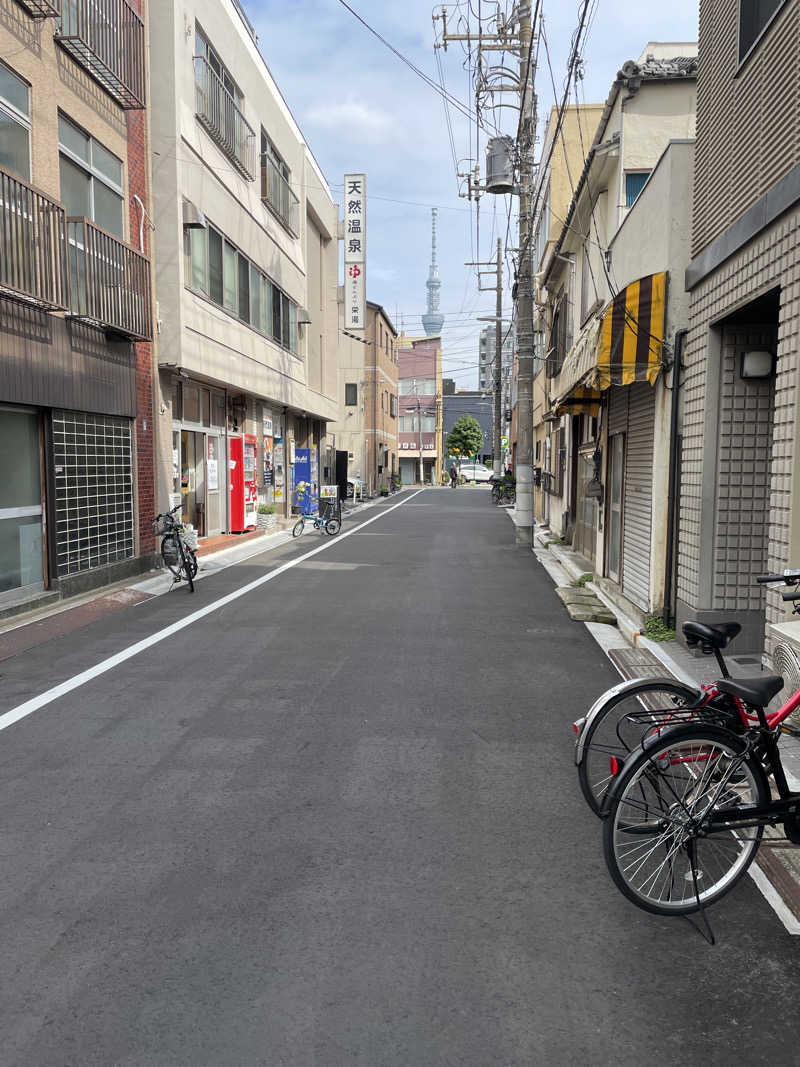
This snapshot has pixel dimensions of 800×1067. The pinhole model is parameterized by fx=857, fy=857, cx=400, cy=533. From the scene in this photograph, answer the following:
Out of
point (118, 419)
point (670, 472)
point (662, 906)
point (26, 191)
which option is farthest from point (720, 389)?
point (118, 419)

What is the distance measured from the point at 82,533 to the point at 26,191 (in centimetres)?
438

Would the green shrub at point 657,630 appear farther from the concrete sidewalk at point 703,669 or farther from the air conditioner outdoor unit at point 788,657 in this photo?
the air conditioner outdoor unit at point 788,657

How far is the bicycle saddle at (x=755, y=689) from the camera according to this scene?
3414mm

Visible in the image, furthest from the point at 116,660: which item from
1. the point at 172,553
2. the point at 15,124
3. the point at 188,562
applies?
the point at 15,124

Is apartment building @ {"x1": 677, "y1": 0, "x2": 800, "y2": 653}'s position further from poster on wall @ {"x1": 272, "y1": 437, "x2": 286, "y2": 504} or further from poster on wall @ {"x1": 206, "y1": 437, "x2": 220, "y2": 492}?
poster on wall @ {"x1": 272, "y1": 437, "x2": 286, "y2": 504}

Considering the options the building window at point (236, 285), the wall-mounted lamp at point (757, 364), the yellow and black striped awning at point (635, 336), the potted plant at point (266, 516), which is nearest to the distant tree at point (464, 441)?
the building window at point (236, 285)

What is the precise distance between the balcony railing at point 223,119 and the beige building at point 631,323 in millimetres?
7376

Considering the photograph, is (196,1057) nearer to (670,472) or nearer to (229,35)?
(670,472)

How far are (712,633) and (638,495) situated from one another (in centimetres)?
732

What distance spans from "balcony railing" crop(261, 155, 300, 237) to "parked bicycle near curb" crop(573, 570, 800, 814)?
20.9m

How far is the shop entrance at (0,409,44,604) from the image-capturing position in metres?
9.94

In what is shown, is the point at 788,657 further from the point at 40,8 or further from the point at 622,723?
the point at 40,8

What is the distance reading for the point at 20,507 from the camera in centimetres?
1027

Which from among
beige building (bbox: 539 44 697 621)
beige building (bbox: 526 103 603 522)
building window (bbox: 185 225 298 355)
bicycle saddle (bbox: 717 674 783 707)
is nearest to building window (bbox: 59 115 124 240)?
building window (bbox: 185 225 298 355)
